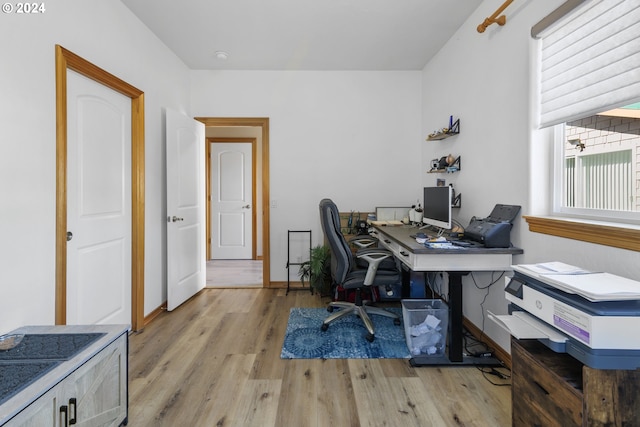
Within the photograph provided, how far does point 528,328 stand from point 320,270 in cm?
232

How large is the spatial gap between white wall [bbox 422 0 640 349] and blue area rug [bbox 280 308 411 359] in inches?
28.1

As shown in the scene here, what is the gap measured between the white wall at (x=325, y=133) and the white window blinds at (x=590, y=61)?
207cm

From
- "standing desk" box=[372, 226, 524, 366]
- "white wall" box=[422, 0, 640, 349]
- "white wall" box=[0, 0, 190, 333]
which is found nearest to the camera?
"white wall" box=[0, 0, 190, 333]

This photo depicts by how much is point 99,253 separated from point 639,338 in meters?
2.93

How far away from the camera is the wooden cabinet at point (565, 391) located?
1043 millimetres

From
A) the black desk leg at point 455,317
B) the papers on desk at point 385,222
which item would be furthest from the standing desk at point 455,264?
the papers on desk at point 385,222

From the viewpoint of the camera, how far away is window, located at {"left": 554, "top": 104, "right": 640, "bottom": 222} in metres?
1.42

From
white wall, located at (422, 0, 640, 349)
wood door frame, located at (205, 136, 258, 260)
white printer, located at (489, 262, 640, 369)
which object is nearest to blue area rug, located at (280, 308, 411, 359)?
white wall, located at (422, 0, 640, 349)

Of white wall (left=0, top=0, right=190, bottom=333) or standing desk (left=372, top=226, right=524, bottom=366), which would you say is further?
standing desk (left=372, top=226, right=524, bottom=366)

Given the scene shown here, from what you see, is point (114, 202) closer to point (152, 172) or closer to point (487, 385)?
point (152, 172)

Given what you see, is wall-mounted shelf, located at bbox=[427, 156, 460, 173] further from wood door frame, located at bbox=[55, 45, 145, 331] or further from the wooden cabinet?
wood door frame, located at bbox=[55, 45, 145, 331]

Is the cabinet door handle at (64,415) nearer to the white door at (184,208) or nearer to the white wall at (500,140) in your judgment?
the white door at (184,208)

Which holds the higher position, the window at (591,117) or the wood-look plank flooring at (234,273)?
the window at (591,117)

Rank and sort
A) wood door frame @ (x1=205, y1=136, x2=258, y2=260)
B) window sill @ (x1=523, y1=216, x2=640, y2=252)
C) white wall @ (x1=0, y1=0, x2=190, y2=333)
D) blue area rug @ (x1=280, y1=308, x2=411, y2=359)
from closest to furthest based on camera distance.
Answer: window sill @ (x1=523, y1=216, x2=640, y2=252) < white wall @ (x1=0, y1=0, x2=190, y2=333) < blue area rug @ (x1=280, y1=308, x2=411, y2=359) < wood door frame @ (x1=205, y1=136, x2=258, y2=260)
